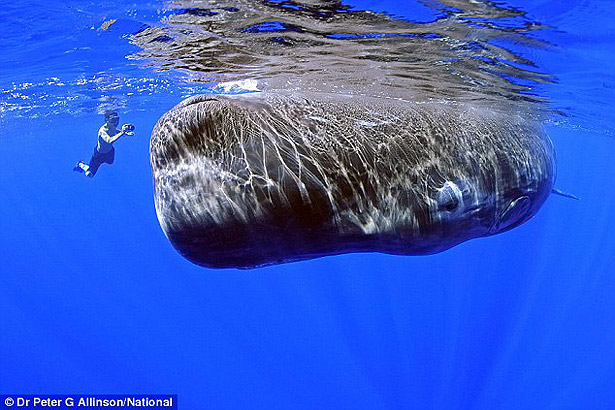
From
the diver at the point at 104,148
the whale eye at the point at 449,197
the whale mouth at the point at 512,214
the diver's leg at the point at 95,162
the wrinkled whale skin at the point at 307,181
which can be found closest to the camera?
the wrinkled whale skin at the point at 307,181

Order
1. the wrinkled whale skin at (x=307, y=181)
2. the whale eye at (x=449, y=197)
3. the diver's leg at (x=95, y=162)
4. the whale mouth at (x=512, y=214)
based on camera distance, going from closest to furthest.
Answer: the wrinkled whale skin at (x=307, y=181) < the whale eye at (x=449, y=197) < the whale mouth at (x=512, y=214) < the diver's leg at (x=95, y=162)

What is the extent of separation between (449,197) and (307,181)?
97cm

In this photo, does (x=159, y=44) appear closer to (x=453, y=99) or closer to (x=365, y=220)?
(x=453, y=99)

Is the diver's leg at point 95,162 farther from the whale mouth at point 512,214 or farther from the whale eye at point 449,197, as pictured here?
the whale eye at point 449,197

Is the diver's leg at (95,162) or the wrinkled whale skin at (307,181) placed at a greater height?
the diver's leg at (95,162)

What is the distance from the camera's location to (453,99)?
31.4 feet

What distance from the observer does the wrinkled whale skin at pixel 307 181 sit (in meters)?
2.22

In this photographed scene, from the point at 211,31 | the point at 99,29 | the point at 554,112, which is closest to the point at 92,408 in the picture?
the point at 99,29

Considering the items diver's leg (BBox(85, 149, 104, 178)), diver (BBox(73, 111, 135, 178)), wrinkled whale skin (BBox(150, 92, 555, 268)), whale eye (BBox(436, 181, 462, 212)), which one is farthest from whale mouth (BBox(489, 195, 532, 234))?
diver's leg (BBox(85, 149, 104, 178))

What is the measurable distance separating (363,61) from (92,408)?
728 inches

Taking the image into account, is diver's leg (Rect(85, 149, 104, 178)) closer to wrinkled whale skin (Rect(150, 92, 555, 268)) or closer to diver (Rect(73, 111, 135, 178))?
diver (Rect(73, 111, 135, 178))

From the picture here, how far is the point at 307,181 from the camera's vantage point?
2.32 m

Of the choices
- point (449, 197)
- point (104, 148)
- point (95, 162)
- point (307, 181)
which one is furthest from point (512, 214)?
point (95, 162)

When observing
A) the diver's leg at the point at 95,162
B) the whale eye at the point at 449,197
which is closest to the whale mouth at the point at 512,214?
the whale eye at the point at 449,197
